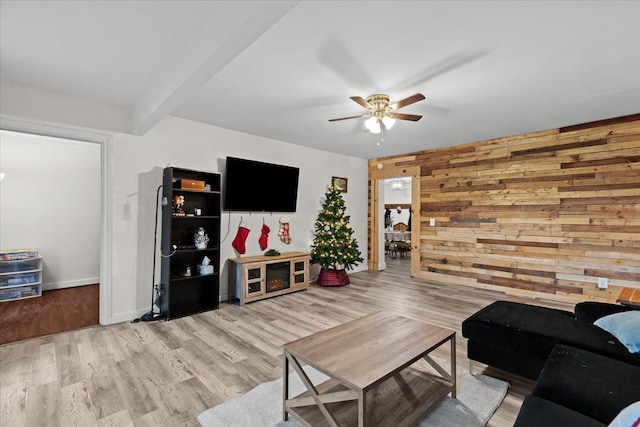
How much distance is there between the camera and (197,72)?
214cm

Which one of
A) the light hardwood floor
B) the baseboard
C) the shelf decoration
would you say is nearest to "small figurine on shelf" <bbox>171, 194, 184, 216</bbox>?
the light hardwood floor

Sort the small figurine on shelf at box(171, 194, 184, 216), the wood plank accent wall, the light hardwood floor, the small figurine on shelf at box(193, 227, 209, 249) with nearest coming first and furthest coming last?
the light hardwood floor
the small figurine on shelf at box(171, 194, 184, 216)
the small figurine on shelf at box(193, 227, 209, 249)
the wood plank accent wall

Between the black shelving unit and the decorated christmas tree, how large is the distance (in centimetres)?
198

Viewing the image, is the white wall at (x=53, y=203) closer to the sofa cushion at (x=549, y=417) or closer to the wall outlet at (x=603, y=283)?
the sofa cushion at (x=549, y=417)

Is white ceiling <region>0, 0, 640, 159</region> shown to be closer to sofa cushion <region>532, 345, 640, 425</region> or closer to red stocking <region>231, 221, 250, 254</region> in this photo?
red stocking <region>231, 221, 250, 254</region>

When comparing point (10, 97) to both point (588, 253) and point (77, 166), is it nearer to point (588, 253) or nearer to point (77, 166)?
point (77, 166)

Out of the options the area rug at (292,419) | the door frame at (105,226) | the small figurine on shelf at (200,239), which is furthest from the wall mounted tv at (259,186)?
the area rug at (292,419)

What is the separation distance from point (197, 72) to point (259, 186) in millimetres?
2718

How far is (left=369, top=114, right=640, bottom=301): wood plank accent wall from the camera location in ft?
13.4

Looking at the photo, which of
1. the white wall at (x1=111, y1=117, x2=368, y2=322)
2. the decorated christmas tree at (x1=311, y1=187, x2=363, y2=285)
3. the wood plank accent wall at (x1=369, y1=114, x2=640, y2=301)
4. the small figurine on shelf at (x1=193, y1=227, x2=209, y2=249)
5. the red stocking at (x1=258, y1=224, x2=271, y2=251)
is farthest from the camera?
the decorated christmas tree at (x1=311, y1=187, x2=363, y2=285)

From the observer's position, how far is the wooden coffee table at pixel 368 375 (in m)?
1.60

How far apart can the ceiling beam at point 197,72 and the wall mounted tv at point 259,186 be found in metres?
1.31

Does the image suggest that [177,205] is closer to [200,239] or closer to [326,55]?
[200,239]

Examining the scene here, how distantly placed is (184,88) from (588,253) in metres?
5.55
